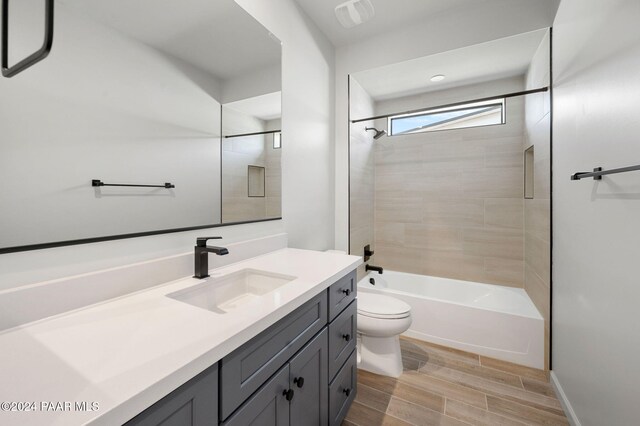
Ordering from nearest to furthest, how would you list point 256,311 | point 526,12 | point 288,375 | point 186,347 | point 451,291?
point 186,347
point 256,311
point 288,375
point 526,12
point 451,291

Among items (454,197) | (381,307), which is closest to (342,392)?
(381,307)

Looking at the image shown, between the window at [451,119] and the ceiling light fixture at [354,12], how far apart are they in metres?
0.94

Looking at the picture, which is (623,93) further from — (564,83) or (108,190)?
(108,190)

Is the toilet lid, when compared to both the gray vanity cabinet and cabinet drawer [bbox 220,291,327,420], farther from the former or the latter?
cabinet drawer [bbox 220,291,327,420]

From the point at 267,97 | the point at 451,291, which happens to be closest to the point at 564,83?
the point at 267,97

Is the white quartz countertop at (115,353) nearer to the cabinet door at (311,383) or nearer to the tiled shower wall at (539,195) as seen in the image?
the cabinet door at (311,383)

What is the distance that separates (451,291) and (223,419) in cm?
268

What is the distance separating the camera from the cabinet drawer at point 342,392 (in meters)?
1.26

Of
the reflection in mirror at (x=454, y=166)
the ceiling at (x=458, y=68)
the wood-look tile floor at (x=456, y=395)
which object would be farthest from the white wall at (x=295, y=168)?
the wood-look tile floor at (x=456, y=395)

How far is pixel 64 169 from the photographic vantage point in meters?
0.82

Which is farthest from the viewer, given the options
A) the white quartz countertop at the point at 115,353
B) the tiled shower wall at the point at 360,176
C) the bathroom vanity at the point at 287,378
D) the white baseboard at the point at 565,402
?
the tiled shower wall at the point at 360,176

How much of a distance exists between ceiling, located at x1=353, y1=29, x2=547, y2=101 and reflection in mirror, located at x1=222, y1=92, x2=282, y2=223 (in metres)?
1.29

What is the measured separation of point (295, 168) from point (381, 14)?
1.39 m

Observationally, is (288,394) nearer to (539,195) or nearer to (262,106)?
(262,106)
